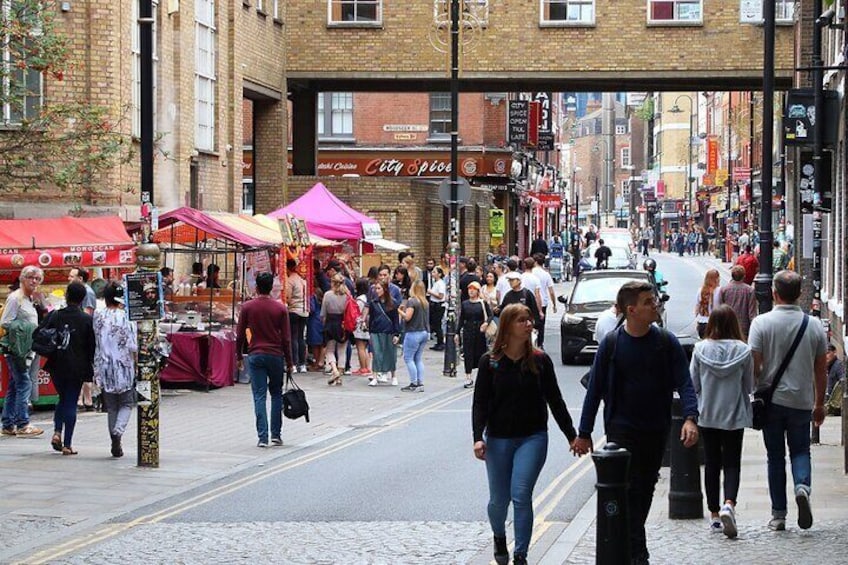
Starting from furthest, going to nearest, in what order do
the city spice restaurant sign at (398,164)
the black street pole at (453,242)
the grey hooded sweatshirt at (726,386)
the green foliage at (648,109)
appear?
the green foliage at (648,109) → the city spice restaurant sign at (398,164) → the black street pole at (453,242) → the grey hooded sweatshirt at (726,386)

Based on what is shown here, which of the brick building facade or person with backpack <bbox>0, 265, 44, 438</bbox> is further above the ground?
the brick building facade

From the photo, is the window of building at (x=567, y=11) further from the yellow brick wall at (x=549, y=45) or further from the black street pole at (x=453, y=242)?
the black street pole at (x=453, y=242)

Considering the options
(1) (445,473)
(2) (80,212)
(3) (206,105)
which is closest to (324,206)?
(3) (206,105)

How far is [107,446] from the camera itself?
1691cm

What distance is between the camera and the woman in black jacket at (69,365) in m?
15.8

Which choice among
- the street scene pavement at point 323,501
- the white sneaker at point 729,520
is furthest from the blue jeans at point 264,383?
the white sneaker at point 729,520

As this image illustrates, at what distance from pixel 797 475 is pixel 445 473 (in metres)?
4.52

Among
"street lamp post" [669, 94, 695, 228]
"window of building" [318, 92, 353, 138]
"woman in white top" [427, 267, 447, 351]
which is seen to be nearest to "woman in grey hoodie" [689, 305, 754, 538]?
"woman in white top" [427, 267, 447, 351]

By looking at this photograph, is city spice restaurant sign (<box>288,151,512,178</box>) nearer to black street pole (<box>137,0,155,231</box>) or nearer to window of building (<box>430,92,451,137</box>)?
window of building (<box>430,92,451,137</box>)

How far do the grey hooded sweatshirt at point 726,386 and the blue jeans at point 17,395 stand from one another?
9.11 meters

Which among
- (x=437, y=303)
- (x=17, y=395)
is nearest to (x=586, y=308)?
(x=437, y=303)

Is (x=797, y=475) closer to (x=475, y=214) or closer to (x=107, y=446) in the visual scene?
(x=107, y=446)

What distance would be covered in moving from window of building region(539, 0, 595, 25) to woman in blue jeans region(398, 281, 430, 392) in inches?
574

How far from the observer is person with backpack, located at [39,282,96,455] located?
623 inches
